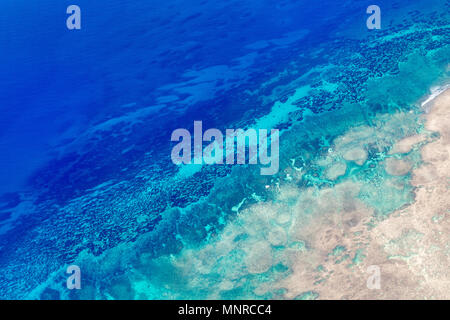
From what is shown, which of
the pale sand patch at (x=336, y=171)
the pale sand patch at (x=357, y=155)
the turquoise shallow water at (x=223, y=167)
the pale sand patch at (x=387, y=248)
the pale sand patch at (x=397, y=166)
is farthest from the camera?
the pale sand patch at (x=357, y=155)

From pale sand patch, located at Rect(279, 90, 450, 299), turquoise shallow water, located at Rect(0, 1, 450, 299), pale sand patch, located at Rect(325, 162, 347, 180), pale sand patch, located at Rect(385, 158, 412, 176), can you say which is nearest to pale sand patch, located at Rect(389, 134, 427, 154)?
turquoise shallow water, located at Rect(0, 1, 450, 299)

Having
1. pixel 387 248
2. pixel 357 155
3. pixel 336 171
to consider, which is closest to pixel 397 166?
pixel 357 155

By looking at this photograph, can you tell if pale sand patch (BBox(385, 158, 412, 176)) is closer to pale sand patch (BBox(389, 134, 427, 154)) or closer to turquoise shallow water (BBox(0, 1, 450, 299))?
turquoise shallow water (BBox(0, 1, 450, 299))

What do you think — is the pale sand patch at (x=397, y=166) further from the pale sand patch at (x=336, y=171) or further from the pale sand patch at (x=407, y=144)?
the pale sand patch at (x=336, y=171)

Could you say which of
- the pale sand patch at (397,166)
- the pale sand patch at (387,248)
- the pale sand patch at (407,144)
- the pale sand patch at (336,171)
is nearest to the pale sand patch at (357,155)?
the pale sand patch at (336,171)

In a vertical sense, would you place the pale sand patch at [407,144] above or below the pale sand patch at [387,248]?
above

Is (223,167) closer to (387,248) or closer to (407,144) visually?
(387,248)

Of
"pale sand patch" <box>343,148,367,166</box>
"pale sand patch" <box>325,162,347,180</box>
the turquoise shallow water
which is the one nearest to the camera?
the turquoise shallow water
